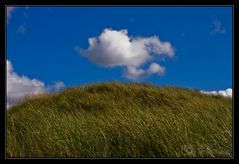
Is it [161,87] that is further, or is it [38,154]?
[161,87]

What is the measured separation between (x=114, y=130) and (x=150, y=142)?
76 centimetres

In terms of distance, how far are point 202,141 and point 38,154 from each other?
232 cm

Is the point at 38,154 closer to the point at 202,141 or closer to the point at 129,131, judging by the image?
the point at 129,131

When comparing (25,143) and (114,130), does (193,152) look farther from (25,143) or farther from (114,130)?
(25,143)

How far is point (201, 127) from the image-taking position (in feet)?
20.6

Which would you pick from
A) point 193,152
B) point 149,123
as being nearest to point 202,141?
point 193,152

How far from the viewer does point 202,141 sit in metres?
5.73
